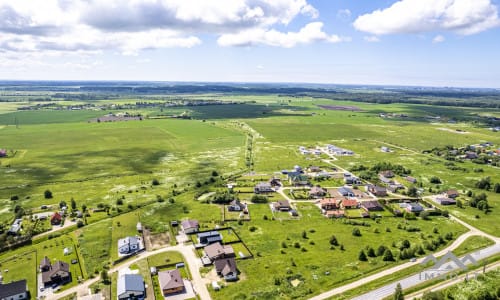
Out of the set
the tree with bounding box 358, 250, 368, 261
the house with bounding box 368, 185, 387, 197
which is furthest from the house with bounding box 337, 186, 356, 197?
the tree with bounding box 358, 250, 368, 261

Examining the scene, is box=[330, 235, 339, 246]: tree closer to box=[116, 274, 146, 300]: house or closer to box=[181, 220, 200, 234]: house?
box=[181, 220, 200, 234]: house

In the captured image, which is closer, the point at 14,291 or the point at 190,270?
the point at 14,291

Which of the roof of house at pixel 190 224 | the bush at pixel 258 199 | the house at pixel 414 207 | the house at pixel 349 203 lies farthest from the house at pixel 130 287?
the house at pixel 414 207

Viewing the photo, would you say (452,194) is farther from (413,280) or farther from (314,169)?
(413,280)

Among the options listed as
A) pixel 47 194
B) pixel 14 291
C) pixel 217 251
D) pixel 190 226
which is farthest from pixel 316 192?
pixel 47 194

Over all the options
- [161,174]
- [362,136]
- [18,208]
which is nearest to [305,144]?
[362,136]

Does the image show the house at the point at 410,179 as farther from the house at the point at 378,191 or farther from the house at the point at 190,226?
the house at the point at 190,226
